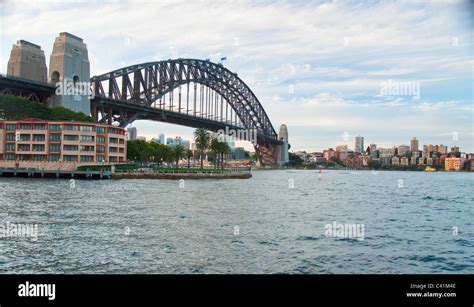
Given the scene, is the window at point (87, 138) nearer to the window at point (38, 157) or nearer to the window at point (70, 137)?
the window at point (70, 137)

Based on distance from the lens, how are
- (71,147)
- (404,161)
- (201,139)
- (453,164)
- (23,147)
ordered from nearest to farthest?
(23,147)
(71,147)
(201,139)
(453,164)
(404,161)

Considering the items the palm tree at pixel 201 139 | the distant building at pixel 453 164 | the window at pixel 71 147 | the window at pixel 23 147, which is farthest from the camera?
the distant building at pixel 453 164

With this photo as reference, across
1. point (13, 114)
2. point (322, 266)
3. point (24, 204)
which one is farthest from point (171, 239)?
point (13, 114)

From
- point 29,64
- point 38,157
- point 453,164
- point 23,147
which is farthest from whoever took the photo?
point 453,164

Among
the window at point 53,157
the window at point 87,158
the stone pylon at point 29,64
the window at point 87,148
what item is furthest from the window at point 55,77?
the window at point 87,158

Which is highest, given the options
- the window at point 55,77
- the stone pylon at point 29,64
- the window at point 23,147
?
the stone pylon at point 29,64

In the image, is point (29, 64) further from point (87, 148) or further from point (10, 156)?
point (87, 148)

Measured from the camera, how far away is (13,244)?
13422 millimetres

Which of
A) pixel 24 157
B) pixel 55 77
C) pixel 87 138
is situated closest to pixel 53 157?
pixel 24 157

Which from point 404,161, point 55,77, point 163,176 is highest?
point 55,77

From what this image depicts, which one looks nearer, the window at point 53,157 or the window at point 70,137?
the window at point 53,157
